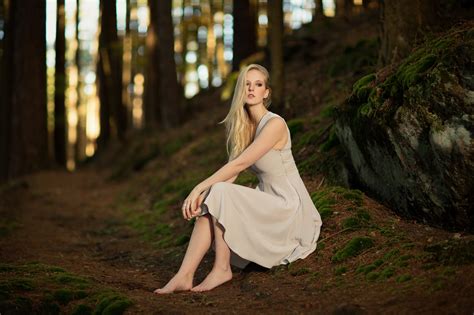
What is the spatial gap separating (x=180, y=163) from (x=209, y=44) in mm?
20045

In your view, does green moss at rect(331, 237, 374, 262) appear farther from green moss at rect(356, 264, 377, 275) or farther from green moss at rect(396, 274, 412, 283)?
green moss at rect(396, 274, 412, 283)

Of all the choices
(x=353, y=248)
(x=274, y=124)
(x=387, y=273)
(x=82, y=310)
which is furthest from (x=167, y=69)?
(x=387, y=273)

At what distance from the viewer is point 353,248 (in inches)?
214

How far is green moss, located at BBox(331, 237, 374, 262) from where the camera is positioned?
541 centimetres

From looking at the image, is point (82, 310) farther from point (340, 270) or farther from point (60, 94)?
point (60, 94)

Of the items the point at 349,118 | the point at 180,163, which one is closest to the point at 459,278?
the point at 349,118

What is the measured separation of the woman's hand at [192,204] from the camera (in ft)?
17.3

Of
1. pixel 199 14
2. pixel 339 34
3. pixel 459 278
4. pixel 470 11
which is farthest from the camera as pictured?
pixel 199 14

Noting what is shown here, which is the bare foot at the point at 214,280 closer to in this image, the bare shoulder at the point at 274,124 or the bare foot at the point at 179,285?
the bare foot at the point at 179,285

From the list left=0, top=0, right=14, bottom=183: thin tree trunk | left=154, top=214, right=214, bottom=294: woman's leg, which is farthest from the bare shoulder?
left=0, top=0, right=14, bottom=183: thin tree trunk

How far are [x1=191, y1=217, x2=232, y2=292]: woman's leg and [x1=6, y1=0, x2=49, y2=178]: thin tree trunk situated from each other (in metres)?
12.9

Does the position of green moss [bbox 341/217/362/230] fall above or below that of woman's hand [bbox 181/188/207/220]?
below

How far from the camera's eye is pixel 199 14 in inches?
1100

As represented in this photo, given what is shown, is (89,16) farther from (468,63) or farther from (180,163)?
(468,63)
